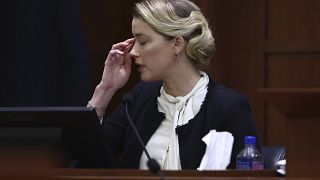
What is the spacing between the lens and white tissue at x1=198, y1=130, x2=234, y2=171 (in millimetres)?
2361

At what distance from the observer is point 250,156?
248cm

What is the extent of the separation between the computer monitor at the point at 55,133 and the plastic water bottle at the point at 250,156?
0.48 metres

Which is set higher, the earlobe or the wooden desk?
the earlobe

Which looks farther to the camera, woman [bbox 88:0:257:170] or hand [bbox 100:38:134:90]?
hand [bbox 100:38:134:90]

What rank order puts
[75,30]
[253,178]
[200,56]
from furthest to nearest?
[75,30], [200,56], [253,178]

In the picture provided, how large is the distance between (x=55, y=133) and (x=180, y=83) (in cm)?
95

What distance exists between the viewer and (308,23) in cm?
409

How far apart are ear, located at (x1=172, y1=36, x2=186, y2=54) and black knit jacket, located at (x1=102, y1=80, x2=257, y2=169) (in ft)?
0.55

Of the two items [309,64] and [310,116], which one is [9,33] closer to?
[309,64]

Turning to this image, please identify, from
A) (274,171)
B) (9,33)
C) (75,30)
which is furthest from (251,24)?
(274,171)

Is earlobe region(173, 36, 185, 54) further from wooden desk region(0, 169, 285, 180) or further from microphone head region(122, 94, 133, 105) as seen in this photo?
wooden desk region(0, 169, 285, 180)

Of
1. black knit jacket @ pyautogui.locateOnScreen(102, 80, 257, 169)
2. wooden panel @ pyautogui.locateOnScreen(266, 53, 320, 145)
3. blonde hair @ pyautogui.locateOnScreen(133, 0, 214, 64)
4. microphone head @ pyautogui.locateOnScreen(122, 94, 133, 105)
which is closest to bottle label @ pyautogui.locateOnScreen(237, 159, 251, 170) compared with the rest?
black knit jacket @ pyautogui.locateOnScreen(102, 80, 257, 169)

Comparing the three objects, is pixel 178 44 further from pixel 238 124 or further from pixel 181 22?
pixel 238 124

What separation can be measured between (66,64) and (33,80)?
0.18 metres
